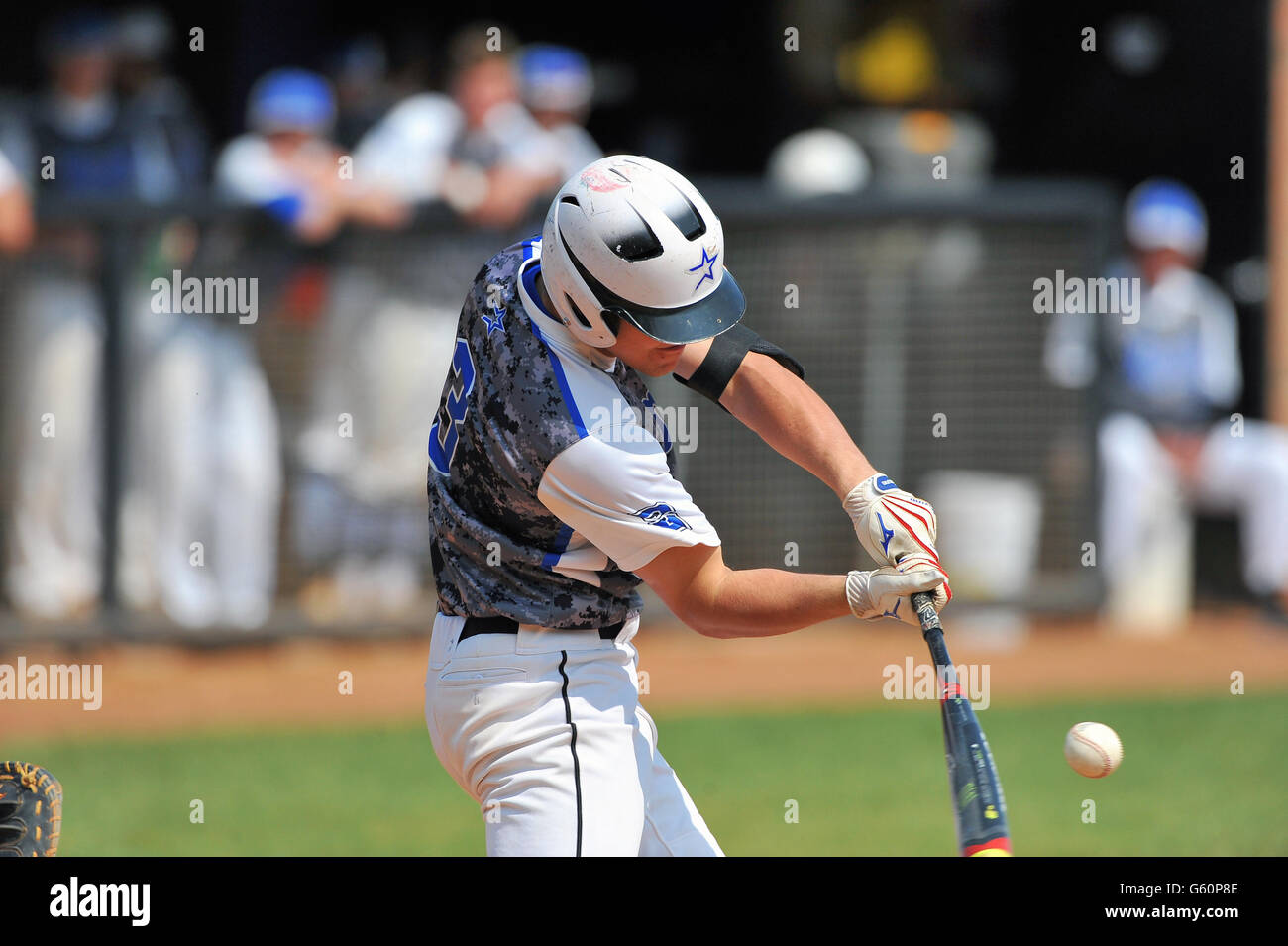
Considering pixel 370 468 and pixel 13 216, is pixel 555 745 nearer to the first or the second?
pixel 370 468

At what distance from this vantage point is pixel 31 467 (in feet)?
28.0

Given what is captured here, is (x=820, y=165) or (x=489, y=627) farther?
(x=820, y=165)

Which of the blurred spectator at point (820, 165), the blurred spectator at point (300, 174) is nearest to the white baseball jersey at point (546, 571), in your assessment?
the blurred spectator at point (300, 174)

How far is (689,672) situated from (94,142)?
172 inches

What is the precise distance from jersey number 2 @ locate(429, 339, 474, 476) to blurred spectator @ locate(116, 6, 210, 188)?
5951 millimetres

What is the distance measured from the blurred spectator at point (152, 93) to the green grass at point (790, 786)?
355 centimetres

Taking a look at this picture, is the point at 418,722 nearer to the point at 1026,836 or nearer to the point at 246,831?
the point at 246,831

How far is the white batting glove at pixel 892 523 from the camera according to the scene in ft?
12.6

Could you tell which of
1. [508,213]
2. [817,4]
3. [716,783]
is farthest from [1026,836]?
[817,4]

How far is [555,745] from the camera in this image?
12.4 feet

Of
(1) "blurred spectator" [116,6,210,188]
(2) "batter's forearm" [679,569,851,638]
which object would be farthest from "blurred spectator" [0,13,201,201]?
(2) "batter's forearm" [679,569,851,638]

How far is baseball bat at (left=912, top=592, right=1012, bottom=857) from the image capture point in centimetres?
360

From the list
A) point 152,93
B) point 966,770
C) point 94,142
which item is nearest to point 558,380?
point 966,770

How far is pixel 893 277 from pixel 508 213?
2.15 m
